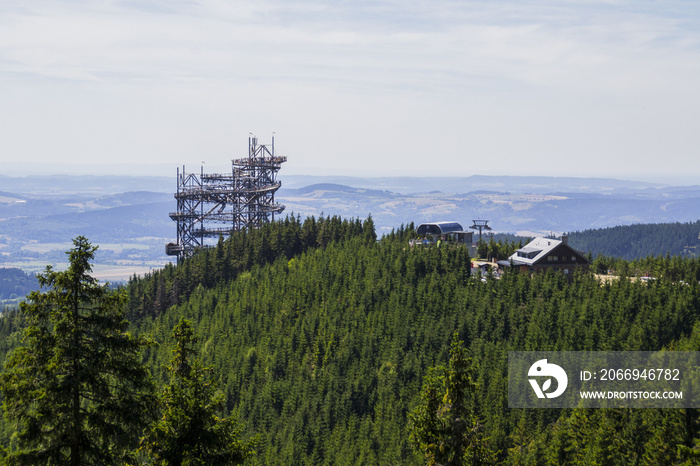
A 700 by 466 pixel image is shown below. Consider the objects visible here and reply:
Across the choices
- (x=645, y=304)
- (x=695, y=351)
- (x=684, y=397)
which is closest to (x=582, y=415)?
(x=684, y=397)

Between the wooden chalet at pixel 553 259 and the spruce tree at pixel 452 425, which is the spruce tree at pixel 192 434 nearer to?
the spruce tree at pixel 452 425

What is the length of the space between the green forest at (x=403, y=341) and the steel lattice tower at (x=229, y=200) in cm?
2524

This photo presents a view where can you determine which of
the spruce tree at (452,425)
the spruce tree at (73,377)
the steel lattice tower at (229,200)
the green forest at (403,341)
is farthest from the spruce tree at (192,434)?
the steel lattice tower at (229,200)

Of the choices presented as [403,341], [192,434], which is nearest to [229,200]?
[403,341]

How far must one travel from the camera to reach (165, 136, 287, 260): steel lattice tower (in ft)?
443

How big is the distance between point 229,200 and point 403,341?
206 ft

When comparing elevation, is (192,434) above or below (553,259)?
above

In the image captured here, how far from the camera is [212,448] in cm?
2441

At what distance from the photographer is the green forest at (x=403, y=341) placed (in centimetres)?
6104

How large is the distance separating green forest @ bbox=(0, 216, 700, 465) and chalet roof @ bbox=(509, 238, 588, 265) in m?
4.94

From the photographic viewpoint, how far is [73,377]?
892 inches

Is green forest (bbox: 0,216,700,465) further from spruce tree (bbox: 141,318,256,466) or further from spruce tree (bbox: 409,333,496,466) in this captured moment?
spruce tree (bbox: 141,318,256,466)

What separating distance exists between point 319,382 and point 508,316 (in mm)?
23953

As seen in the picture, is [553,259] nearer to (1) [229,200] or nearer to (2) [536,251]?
(2) [536,251]
